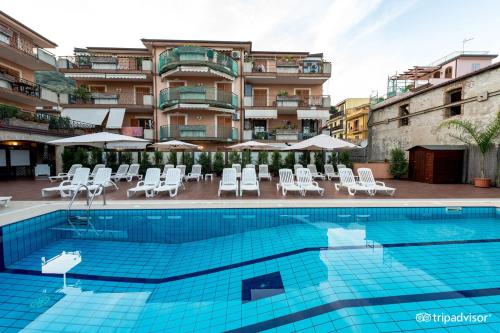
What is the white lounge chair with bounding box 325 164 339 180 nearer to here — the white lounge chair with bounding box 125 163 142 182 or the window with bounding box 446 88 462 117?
the window with bounding box 446 88 462 117

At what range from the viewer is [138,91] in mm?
24531

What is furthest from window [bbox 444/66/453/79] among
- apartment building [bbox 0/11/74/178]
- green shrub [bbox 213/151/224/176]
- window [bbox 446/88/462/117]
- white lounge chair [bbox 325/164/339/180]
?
apartment building [bbox 0/11/74/178]

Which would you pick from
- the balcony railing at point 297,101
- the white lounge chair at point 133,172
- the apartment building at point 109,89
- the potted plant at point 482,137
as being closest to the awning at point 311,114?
the balcony railing at point 297,101

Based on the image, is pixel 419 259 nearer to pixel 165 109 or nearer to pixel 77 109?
pixel 165 109

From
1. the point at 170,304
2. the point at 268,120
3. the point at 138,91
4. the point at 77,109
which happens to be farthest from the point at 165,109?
the point at 170,304

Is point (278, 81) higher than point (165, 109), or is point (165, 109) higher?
point (278, 81)

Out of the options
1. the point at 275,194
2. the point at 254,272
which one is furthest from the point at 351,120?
the point at 254,272

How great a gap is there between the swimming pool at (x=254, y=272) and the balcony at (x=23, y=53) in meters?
17.4

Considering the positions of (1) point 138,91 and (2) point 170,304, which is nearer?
(2) point 170,304

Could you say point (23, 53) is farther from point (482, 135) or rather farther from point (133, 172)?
point (482, 135)

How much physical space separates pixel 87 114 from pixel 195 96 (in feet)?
30.6

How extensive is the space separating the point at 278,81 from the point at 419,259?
22035 millimetres

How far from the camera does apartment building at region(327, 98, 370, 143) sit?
137 ft

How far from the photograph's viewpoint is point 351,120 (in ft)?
151
